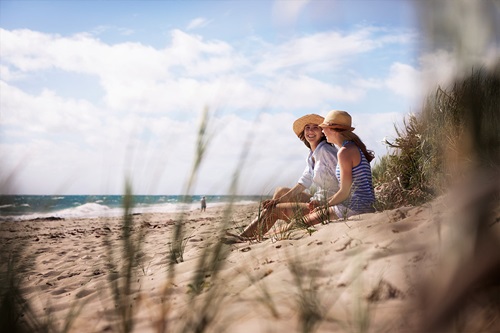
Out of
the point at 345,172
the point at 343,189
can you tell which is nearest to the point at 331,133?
the point at 345,172

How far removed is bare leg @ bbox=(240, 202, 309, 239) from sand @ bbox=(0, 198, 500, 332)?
0.33 m

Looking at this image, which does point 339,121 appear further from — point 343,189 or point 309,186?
point 309,186

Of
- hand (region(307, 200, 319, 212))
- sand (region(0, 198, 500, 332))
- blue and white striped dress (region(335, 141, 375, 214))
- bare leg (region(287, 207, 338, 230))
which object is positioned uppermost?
blue and white striped dress (region(335, 141, 375, 214))

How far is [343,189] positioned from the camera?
3961 millimetres

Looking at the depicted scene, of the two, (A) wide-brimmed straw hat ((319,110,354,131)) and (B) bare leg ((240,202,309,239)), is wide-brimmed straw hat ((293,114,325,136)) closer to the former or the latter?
(A) wide-brimmed straw hat ((319,110,354,131))

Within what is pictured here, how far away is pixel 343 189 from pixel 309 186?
1291 mm

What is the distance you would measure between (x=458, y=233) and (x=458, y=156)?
6.9 inches

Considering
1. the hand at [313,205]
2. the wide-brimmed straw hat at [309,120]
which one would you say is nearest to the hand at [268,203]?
the hand at [313,205]

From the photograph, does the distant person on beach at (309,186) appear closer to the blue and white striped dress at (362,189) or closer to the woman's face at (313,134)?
the woman's face at (313,134)

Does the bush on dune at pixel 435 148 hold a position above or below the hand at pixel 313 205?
above

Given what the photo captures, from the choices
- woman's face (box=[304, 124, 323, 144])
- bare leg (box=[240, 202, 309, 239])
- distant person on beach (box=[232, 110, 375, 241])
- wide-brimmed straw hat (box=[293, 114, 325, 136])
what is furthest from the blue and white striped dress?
wide-brimmed straw hat (box=[293, 114, 325, 136])

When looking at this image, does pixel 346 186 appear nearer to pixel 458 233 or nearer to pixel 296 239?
pixel 296 239

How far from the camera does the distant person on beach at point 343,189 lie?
3916 millimetres

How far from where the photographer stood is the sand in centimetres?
149
